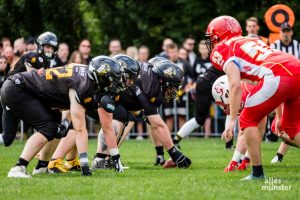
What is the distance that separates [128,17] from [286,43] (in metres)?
7.28

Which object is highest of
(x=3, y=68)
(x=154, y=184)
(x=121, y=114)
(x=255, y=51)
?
(x=3, y=68)

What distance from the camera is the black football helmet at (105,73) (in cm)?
915

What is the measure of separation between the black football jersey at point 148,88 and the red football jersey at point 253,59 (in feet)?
6.82

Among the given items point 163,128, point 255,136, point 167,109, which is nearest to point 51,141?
point 163,128

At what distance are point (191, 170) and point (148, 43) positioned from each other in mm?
11966

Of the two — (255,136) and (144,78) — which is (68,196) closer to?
(255,136)

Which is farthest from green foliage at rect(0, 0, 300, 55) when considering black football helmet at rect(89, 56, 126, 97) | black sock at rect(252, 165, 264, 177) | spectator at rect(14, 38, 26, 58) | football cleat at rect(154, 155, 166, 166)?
black sock at rect(252, 165, 264, 177)

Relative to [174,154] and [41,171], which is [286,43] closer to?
[174,154]

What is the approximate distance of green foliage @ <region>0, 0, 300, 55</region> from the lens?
69.5 ft

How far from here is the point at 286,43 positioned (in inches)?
628

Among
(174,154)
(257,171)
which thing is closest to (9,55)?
(174,154)

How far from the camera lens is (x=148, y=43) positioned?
22156mm

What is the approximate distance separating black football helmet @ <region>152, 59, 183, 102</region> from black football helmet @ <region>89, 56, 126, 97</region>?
169 cm

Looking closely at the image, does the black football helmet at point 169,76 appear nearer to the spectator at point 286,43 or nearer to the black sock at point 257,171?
the black sock at point 257,171
